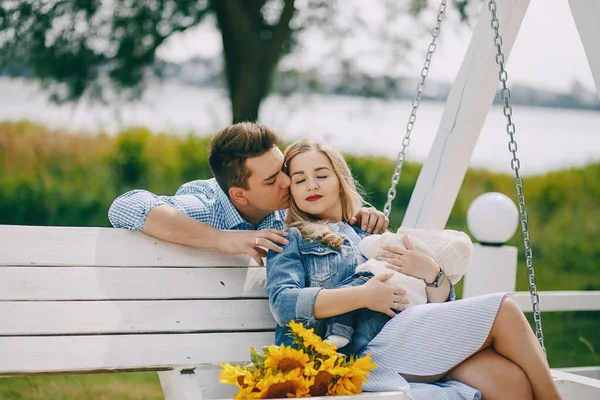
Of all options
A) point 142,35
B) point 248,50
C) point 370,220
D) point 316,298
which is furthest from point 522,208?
point 142,35

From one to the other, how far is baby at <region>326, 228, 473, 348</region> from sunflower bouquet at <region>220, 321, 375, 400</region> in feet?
1.32

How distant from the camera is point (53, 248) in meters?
2.83

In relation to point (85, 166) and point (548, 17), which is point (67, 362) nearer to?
point (85, 166)

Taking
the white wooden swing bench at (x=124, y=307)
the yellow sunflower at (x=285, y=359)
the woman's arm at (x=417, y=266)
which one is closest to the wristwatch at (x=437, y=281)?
the woman's arm at (x=417, y=266)

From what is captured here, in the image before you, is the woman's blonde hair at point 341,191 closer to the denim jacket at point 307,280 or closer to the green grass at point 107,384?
the denim jacket at point 307,280

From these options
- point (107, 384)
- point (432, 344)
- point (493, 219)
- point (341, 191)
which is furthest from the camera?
point (107, 384)

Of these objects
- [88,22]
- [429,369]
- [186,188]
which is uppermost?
[88,22]

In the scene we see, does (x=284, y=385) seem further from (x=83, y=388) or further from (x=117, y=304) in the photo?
(x=83, y=388)

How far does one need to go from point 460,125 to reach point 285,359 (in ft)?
5.81

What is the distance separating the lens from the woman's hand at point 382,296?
262cm

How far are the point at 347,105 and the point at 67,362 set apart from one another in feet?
18.6

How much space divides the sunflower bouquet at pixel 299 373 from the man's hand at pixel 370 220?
2.79ft

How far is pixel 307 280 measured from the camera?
2.81 m

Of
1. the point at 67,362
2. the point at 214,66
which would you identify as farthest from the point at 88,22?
the point at 67,362
